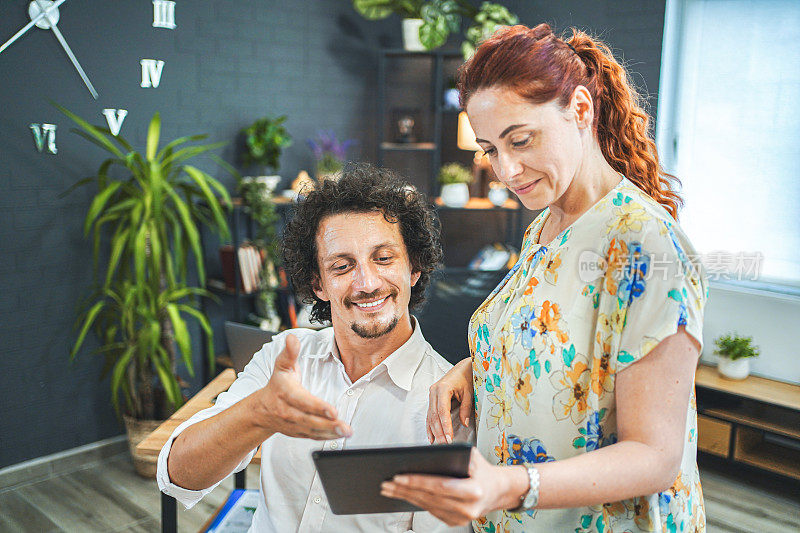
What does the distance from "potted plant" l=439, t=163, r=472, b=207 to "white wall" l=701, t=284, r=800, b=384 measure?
1538 mm

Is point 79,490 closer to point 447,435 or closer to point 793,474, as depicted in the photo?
point 447,435

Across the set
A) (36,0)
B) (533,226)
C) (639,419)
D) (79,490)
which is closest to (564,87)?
(533,226)

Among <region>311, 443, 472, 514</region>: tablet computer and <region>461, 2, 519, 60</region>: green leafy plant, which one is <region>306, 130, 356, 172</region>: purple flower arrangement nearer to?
<region>461, 2, 519, 60</region>: green leafy plant

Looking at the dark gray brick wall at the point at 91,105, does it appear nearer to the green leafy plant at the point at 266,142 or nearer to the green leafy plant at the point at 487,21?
the green leafy plant at the point at 266,142

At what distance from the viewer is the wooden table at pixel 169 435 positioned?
184cm

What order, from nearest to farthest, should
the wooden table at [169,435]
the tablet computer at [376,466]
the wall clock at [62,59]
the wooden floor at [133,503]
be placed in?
the tablet computer at [376,466] → the wooden table at [169,435] → the wooden floor at [133,503] → the wall clock at [62,59]

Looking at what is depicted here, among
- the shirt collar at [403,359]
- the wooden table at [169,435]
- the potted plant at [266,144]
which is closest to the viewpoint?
the shirt collar at [403,359]

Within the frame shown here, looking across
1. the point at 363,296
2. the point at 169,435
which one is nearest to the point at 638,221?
the point at 363,296

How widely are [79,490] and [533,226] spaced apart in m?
2.86

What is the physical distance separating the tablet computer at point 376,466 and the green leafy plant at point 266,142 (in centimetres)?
316

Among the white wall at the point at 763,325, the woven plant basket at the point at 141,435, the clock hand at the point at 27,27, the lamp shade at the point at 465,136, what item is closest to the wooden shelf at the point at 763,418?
the white wall at the point at 763,325

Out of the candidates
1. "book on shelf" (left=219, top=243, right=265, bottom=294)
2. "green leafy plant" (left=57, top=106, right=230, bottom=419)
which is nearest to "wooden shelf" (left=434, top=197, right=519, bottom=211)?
"book on shelf" (left=219, top=243, right=265, bottom=294)

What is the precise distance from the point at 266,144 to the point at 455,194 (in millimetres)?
1199

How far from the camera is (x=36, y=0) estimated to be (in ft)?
10.3
